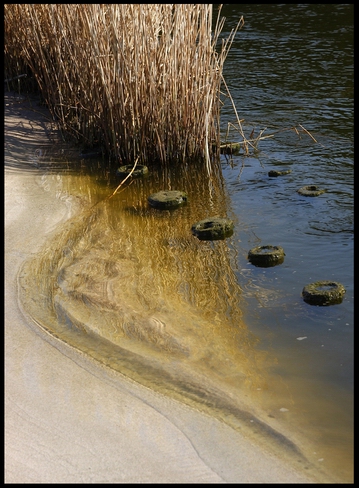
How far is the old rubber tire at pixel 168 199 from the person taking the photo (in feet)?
19.0

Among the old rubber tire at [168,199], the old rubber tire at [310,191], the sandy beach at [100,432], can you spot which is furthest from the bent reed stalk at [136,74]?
the sandy beach at [100,432]

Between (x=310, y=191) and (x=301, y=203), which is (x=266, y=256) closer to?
(x=301, y=203)

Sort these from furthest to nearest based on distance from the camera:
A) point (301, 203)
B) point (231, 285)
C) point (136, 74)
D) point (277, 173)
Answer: point (277, 173), point (136, 74), point (301, 203), point (231, 285)

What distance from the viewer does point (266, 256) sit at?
4.65 m

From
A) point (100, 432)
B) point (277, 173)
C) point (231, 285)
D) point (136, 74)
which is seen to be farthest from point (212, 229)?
point (100, 432)

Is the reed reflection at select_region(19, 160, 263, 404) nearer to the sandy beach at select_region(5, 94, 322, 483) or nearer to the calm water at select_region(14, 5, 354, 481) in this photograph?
→ the calm water at select_region(14, 5, 354, 481)

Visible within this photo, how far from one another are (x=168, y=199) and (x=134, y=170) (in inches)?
33.5

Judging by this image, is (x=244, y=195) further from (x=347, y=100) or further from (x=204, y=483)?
(x=204, y=483)

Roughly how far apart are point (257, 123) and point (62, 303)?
446cm

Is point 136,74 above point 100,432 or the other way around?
above

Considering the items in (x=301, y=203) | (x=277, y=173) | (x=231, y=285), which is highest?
(x=277, y=173)

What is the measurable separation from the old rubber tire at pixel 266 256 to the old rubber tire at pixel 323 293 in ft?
1.61

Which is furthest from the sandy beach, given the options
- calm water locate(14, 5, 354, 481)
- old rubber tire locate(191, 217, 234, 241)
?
old rubber tire locate(191, 217, 234, 241)

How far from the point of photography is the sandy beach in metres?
2.64
